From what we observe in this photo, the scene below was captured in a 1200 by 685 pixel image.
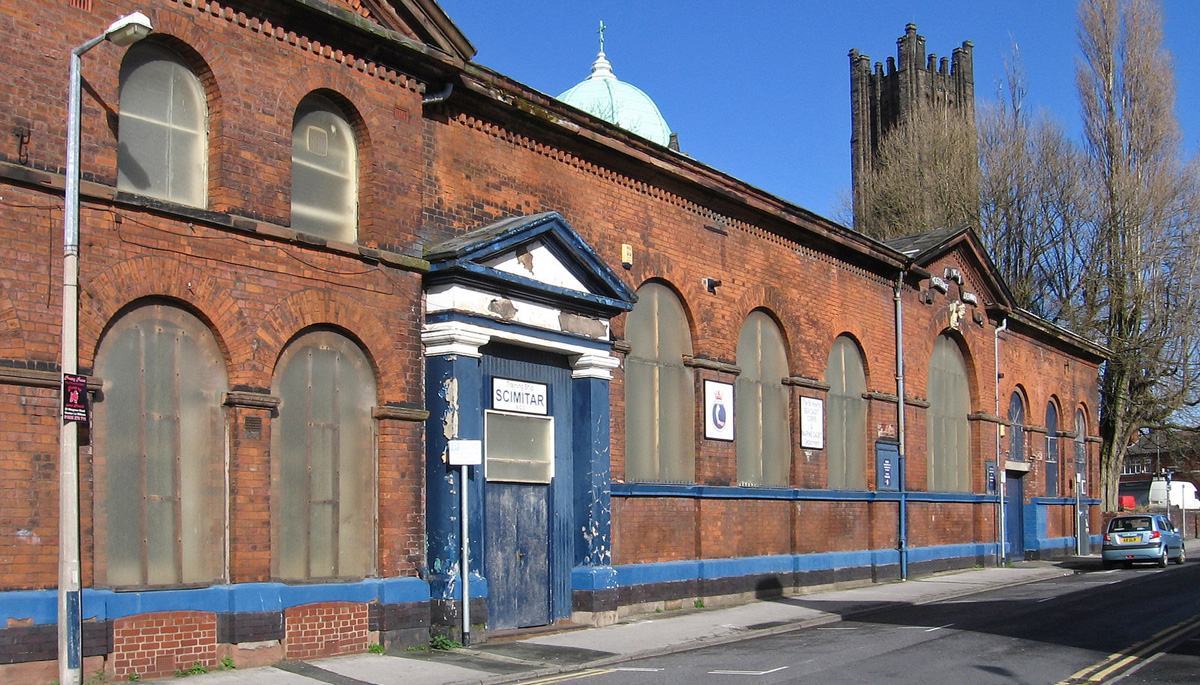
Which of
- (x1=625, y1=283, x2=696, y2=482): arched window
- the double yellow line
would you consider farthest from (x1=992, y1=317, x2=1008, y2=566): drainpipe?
(x1=625, y1=283, x2=696, y2=482): arched window

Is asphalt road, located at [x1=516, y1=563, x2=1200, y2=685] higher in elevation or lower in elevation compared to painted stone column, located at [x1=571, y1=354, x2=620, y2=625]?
lower

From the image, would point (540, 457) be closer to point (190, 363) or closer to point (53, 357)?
point (190, 363)

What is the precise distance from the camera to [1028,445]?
119ft

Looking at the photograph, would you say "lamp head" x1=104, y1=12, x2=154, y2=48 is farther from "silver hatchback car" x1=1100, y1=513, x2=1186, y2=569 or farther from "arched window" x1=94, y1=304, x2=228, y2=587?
"silver hatchback car" x1=1100, y1=513, x2=1186, y2=569

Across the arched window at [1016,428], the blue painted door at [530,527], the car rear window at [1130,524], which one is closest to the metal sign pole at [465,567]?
the blue painted door at [530,527]

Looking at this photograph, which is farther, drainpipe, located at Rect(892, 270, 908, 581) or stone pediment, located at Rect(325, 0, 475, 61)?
drainpipe, located at Rect(892, 270, 908, 581)

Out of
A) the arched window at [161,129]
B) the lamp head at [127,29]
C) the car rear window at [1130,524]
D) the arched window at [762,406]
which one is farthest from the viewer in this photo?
the car rear window at [1130,524]

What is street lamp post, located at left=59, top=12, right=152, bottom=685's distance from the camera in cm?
1080

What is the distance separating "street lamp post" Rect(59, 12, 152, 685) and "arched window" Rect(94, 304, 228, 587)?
736mm

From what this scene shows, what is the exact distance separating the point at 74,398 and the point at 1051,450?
3361cm

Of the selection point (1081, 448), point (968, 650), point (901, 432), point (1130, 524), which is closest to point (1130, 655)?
point (968, 650)

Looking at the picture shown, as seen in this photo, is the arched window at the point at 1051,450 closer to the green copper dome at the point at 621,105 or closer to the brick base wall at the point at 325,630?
the green copper dome at the point at 621,105

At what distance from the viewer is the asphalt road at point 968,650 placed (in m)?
12.6

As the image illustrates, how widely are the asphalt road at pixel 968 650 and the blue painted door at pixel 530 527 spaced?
94.7 inches
